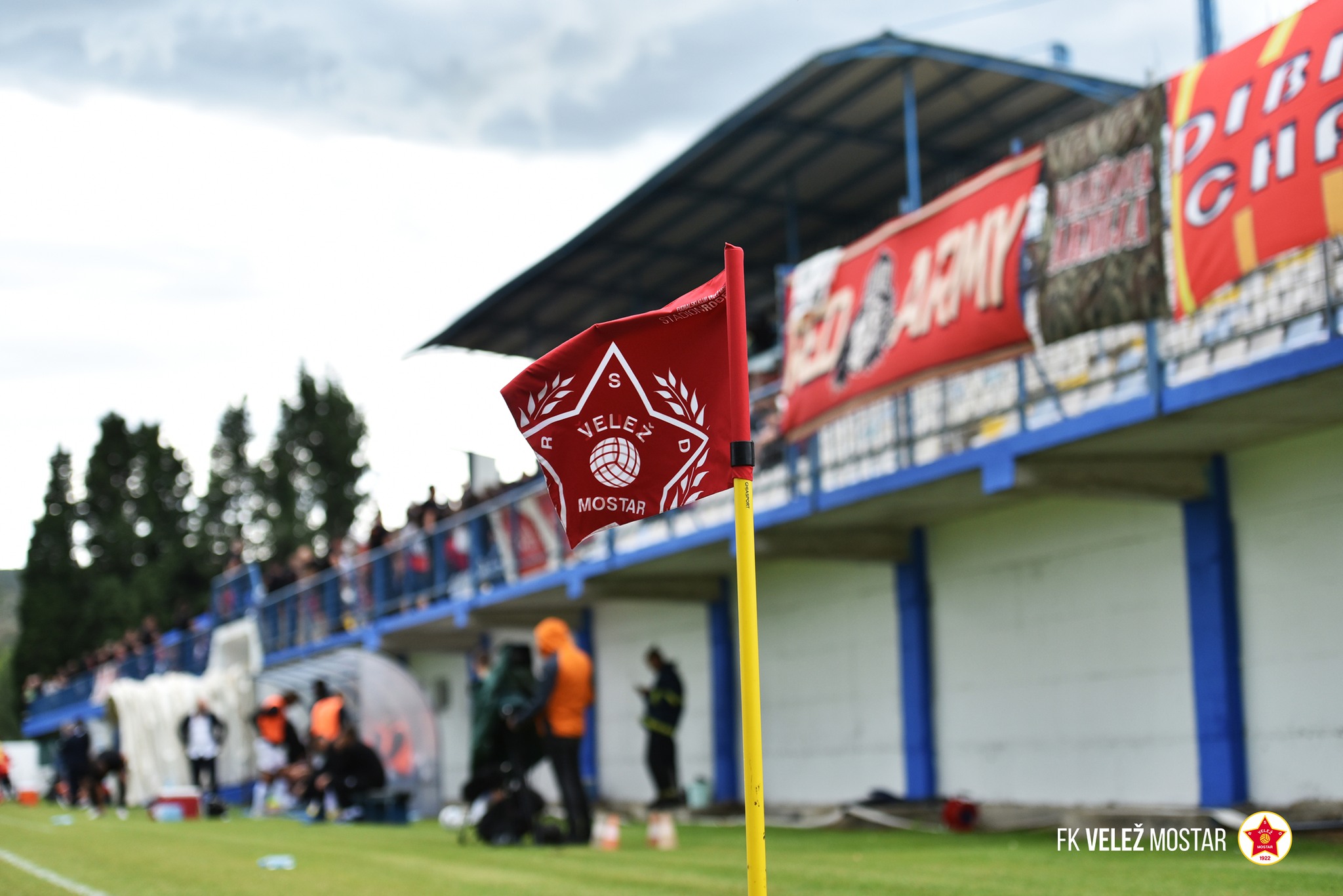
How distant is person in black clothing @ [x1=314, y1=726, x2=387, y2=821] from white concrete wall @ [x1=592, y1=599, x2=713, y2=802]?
3991 millimetres

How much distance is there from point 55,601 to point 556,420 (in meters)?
68.8

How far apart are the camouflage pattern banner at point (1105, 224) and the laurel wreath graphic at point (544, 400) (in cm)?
595

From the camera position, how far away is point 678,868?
10.5m

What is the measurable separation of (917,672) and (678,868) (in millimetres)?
6007

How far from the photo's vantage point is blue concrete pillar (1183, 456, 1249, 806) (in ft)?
39.0

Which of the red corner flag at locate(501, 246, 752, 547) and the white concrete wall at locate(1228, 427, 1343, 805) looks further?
the white concrete wall at locate(1228, 427, 1343, 805)

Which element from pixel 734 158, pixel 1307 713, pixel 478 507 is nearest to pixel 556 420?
pixel 1307 713

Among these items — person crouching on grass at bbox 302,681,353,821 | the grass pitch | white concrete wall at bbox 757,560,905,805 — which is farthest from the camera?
person crouching on grass at bbox 302,681,353,821

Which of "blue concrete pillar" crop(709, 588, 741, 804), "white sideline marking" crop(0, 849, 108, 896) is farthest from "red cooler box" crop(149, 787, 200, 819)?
"white sideline marking" crop(0, 849, 108, 896)

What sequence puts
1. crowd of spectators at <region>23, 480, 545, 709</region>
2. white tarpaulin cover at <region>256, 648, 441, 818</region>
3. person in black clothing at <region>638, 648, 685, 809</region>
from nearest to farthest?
person in black clothing at <region>638, 648, 685, 809</region> < white tarpaulin cover at <region>256, 648, 441, 818</region> < crowd of spectators at <region>23, 480, 545, 709</region>

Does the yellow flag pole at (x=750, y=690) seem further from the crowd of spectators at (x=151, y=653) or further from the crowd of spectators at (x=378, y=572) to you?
the crowd of spectators at (x=151, y=653)

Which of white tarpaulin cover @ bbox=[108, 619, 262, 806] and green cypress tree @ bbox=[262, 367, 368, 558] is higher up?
green cypress tree @ bbox=[262, 367, 368, 558]

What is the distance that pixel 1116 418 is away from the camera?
11242mm

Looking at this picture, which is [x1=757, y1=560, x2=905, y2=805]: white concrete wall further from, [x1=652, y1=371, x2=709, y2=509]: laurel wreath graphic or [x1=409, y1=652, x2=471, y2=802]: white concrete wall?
[x1=652, y1=371, x2=709, y2=509]: laurel wreath graphic
